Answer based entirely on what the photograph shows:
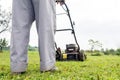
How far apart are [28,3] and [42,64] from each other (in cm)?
81

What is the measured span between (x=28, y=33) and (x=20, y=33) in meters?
0.13

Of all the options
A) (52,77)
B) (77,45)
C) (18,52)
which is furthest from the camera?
(77,45)

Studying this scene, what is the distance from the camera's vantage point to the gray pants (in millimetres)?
4727

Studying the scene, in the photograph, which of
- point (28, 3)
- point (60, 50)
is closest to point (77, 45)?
point (60, 50)

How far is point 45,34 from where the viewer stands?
4758mm

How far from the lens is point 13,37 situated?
187 inches

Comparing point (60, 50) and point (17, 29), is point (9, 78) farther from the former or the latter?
point (60, 50)

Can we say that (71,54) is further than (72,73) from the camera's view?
Yes

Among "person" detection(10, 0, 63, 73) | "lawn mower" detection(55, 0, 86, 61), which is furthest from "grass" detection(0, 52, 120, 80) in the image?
"lawn mower" detection(55, 0, 86, 61)

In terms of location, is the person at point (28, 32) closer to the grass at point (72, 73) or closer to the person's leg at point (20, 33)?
the person's leg at point (20, 33)

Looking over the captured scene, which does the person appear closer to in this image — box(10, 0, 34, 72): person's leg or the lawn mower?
box(10, 0, 34, 72): person's leg

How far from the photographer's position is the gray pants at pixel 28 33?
15.5ft

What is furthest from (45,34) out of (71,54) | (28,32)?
(71,54)

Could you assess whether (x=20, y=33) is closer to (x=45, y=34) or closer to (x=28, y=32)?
(x=28, y=32)
